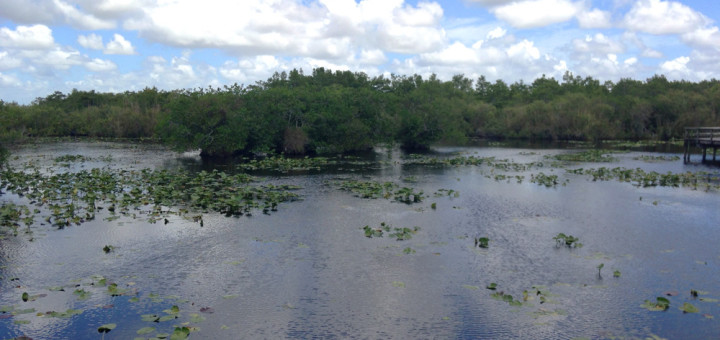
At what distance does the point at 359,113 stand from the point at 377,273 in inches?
1767

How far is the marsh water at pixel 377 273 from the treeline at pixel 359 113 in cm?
1833

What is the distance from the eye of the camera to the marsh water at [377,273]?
11023 mm

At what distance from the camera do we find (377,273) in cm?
1434

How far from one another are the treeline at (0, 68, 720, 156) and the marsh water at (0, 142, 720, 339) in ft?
60.1

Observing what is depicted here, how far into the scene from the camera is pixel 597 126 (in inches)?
3371

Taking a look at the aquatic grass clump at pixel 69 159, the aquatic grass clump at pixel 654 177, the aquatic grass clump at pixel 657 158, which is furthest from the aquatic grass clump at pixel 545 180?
the aquatic grass clump at pixel 69 159

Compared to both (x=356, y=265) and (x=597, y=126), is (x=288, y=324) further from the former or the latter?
(x=597, y=126)

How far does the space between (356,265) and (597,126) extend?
3180 inches

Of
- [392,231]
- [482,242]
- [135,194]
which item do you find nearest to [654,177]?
[482,242]

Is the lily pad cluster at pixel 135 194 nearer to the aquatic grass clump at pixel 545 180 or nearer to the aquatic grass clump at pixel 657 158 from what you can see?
the aquatic grass clump at pixel 545 180

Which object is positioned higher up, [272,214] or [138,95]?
[138,95]

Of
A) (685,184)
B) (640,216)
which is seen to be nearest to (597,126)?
(685,184)

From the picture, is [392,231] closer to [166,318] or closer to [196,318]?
[196,318]

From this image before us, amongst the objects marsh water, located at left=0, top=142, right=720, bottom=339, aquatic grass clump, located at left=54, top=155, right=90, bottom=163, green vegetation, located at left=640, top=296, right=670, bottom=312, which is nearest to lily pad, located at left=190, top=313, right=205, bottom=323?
marsh water, located at left=0, top=142, right=720, bottom=339
